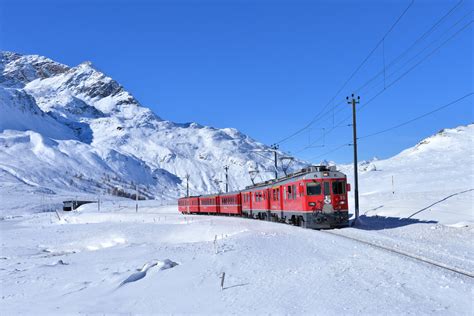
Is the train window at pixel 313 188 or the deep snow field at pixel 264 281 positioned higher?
the train window at pixel 313 188

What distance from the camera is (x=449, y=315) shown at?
842 centimetres

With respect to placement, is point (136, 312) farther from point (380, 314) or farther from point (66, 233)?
point (66, 233)

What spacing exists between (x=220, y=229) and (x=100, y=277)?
17672 millimetres

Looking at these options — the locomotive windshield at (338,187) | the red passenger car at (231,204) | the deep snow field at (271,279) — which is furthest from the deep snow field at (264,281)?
the red passenger car at (231,204)

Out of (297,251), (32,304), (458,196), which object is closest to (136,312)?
(32,304)

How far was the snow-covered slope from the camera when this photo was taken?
30.7m

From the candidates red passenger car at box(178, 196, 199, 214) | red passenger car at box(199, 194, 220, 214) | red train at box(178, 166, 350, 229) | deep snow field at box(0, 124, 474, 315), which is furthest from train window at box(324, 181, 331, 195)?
red passenger car at box(178, 196, 199, 214)

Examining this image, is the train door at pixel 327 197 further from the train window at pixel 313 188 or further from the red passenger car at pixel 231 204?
the red passenger car at pixel 231 204

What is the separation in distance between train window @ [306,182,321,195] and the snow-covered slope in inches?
254

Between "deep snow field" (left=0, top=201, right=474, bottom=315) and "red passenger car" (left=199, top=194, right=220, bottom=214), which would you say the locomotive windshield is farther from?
"red passenger car" (left=199, top=194, right=220, bottom=214)

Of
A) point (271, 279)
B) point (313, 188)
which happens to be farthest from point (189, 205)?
point (271, 279)

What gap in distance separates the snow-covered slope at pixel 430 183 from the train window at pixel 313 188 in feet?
21.2

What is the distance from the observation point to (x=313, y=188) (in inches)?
1062

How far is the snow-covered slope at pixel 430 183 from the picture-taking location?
30656 millimetres
